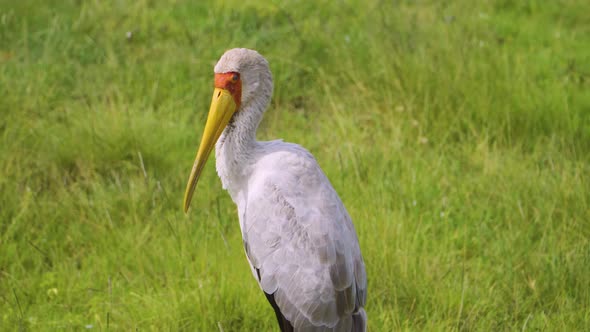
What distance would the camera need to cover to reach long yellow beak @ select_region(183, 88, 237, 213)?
3039mm

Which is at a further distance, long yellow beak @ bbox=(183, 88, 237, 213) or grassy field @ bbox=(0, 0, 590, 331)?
grassy field @ bbox=(0, 0, 590, 331)

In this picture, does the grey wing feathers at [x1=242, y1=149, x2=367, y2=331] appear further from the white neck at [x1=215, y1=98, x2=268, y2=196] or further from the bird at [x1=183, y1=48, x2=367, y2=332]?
the white neck at [x1=215, y1=98, x2=268, y2=196]

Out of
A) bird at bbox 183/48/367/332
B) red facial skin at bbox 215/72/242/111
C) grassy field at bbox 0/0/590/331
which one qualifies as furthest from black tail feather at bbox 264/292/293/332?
red facial skin at bbox 215/72/242/111

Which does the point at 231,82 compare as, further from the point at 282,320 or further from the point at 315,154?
the point at 315,154

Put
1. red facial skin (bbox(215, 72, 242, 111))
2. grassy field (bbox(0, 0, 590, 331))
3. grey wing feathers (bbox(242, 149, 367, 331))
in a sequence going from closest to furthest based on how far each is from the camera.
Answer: grey wing feathers (bbox(242, 149, 367, 331)) → red facial skin (bbox(215, 72, 242, 111)) → grassy field (bbox(0, 0, 590, 331))

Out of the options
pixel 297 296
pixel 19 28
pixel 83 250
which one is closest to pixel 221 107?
pixel 297 296

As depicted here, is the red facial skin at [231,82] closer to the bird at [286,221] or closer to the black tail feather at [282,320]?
the bird at [286,221]

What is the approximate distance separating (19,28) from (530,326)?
4215mm

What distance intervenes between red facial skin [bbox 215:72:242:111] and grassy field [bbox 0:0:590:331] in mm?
720

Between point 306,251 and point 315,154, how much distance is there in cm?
192

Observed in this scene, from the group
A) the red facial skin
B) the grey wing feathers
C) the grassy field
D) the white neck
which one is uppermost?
the red facial skin

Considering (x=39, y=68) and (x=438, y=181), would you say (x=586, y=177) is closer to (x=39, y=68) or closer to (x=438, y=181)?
(x=438, y=181)

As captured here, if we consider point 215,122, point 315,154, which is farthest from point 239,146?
point 315,154

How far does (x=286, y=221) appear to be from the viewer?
2.85 metres
